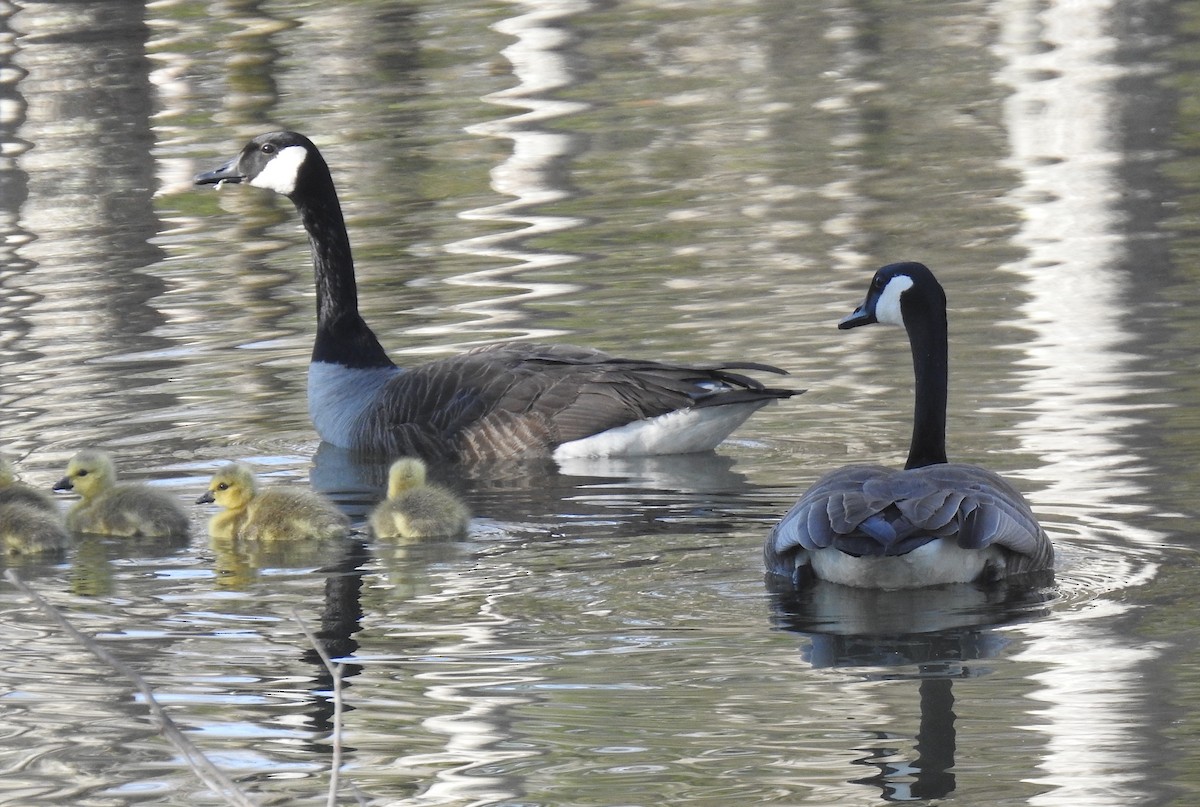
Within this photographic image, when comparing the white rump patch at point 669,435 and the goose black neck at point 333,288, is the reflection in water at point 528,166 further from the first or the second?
the white rump patch at point 669,435

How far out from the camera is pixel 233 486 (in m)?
8.90

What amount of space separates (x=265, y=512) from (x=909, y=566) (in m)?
2.87

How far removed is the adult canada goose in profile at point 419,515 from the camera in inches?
339

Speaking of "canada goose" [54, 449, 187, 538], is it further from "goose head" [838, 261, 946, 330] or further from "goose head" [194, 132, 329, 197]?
"goose head" [194, 132, 329, 197]

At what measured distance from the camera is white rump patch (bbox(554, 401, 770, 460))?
33.5ft

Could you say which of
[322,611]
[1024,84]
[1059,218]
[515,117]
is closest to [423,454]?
[322,611]

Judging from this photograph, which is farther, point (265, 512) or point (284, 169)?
point (284, 169)

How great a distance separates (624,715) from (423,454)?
15.0 ft

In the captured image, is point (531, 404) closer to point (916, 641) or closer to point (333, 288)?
point (333, 288)

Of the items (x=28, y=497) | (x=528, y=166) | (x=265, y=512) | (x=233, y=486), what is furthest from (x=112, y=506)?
(x=528, y=166)

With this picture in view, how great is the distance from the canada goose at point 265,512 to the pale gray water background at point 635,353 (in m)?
0.17

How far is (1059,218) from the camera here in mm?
15539

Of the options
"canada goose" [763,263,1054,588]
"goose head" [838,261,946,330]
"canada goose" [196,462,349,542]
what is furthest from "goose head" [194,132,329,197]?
"canada goose" [763,263,1054,588]

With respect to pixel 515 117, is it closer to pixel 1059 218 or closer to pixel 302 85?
pixel 302 85
